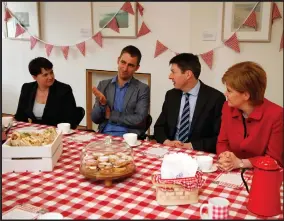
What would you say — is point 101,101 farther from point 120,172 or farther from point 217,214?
point 217,214

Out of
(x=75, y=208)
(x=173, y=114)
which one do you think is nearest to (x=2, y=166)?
(x=75, y=208)

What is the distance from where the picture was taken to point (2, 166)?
1388 millimetres

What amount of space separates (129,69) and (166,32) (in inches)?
36.9

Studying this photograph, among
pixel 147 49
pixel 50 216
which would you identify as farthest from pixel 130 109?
pixel 50 216

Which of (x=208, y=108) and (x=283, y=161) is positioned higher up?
(x=208, y=108)

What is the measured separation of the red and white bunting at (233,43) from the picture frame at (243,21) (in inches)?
1.2

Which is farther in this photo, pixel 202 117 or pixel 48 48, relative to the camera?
pixel 48 48

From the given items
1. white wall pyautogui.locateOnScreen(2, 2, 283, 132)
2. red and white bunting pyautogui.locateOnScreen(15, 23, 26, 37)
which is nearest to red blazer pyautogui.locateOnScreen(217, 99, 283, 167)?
white wall pyautogui.locateOnScreen(2, 2, 283, 132)

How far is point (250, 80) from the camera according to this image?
58.1 inches

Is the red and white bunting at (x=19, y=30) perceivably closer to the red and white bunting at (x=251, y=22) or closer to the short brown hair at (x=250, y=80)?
the red and white bunting at (x=251, y=22)

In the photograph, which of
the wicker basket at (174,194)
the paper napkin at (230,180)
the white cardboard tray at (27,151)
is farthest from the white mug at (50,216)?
the paper napkin at (230,180)

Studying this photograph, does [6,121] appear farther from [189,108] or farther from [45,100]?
[189,108]

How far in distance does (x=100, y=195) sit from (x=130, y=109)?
1247 mm

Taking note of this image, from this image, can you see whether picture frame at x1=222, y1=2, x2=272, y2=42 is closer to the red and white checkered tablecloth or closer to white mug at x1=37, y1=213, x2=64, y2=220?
the red and white checkered tablecloth
